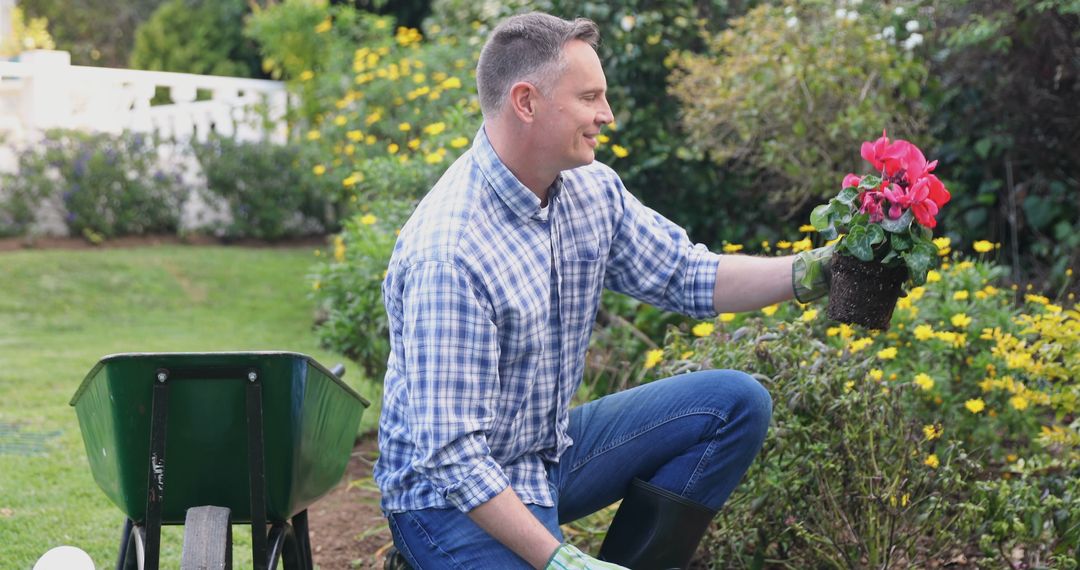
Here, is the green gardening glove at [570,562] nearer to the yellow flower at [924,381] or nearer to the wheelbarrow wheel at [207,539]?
the wheelbarrow wheel at [207,539]

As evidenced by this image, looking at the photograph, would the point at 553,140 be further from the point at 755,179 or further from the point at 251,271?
the point at 251,271

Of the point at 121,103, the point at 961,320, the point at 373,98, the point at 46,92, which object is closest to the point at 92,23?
the point at 121,103

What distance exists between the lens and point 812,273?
98.3 inches

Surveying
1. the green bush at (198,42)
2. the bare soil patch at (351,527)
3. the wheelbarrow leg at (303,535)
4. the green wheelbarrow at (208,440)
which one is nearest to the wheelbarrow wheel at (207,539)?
the green wheelbarrow at (208,440)

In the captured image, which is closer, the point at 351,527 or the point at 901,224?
the point at 901,224

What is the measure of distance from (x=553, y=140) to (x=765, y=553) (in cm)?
128

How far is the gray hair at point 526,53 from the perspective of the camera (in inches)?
88.5

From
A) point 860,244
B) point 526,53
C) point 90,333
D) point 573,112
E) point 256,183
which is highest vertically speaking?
point 526,53

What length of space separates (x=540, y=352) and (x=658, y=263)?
18.4 inches

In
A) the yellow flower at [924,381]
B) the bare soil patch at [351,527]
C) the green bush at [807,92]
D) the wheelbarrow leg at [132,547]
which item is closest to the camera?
the wheelbarrow leg at [132,547]

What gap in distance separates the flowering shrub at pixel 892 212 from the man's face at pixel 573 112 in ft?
1.65

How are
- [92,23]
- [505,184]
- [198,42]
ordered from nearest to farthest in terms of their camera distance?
1. [505,184]
2. [198,42]
3. [92,23]

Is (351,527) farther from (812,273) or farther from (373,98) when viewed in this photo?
(373,98)

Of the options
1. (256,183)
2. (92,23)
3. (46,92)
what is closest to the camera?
(46,92)
